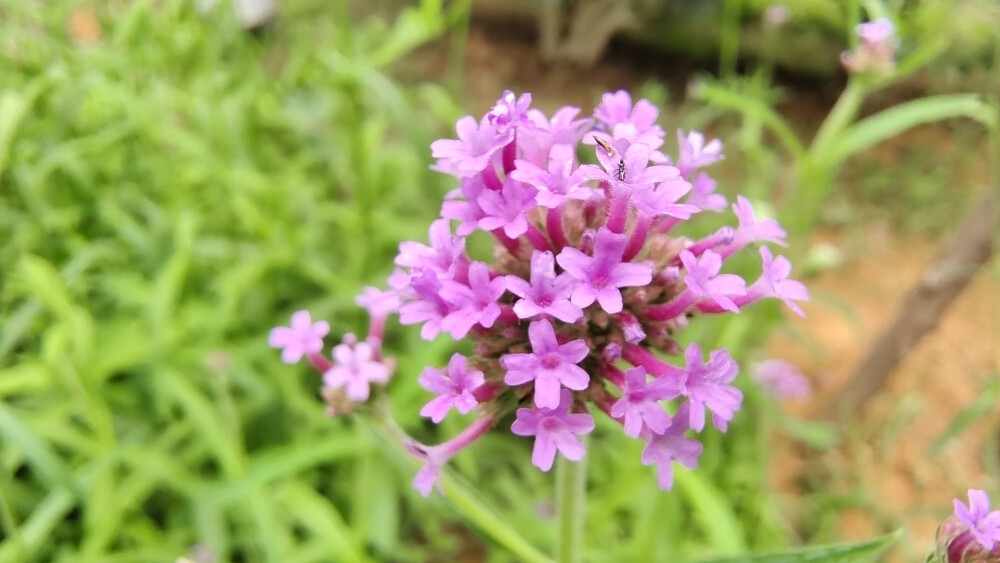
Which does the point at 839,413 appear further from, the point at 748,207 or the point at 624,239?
the point at 624,239

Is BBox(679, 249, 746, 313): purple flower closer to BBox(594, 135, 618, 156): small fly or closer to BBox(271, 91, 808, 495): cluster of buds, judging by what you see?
BBox(271, 91, 808, 495): cluster of buds

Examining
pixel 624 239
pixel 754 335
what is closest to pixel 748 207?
pixel 624 239

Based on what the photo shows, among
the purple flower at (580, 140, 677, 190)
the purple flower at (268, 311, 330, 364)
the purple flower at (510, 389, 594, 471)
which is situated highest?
the purple flower at (580, 140, 677, 190)

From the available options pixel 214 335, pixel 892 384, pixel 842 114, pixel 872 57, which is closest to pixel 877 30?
pixel 872 57

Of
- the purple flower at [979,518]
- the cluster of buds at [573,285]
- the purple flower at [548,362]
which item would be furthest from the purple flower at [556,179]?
the purple flower at [979,518]

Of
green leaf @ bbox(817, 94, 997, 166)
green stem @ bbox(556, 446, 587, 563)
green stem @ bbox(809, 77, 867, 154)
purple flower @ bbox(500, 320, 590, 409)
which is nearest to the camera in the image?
purple flower @ bbox(500, 320, 590, 409)

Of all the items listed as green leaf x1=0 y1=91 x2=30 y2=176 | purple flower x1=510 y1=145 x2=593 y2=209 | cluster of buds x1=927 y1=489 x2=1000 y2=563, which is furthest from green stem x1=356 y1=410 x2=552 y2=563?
green leaf x1=0 y1=91 x2=30 y2=176

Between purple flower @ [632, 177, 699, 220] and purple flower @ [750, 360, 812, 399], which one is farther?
purple flower @ [750, 360, 812, 399]
